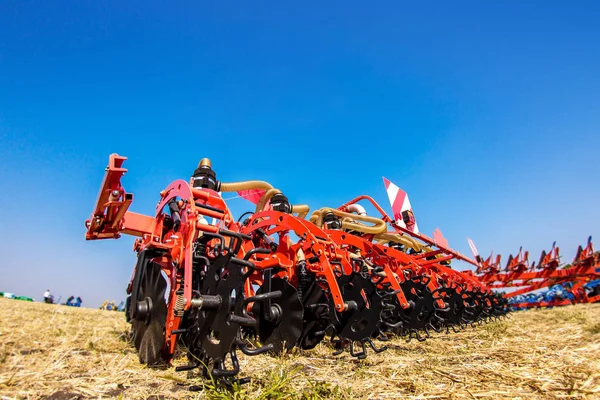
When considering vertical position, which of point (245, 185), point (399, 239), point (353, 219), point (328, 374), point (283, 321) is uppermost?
point (245, 185)

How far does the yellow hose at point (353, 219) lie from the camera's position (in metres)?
7.11

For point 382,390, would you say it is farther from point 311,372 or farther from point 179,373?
point 179,373

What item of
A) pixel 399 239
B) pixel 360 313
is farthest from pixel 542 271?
pixel 360 313

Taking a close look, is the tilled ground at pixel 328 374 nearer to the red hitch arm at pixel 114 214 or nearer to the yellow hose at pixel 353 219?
the red hitch arm at pixel 114 214

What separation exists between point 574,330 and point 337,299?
16.9 feet

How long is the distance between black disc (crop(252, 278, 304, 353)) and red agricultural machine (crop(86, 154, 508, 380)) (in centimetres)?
1

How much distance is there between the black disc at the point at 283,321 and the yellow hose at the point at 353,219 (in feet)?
11.1

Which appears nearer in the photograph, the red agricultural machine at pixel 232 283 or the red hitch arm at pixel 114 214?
the red agricultural machine at pixel 232 283

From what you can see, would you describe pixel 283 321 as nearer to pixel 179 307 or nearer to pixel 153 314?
pixel 153 314

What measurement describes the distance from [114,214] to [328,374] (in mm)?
3031

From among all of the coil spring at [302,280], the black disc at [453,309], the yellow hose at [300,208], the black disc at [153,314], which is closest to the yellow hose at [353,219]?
the yellow hose at [300,208]

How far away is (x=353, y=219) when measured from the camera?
744 cm

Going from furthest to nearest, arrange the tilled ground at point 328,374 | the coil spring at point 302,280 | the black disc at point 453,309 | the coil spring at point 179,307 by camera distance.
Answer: the black disc at point 453,309, the coil spring at point 302,280, the coil spring at point 179,307, the tilled ground at point 328,374

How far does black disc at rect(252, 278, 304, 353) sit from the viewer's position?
144 inches
